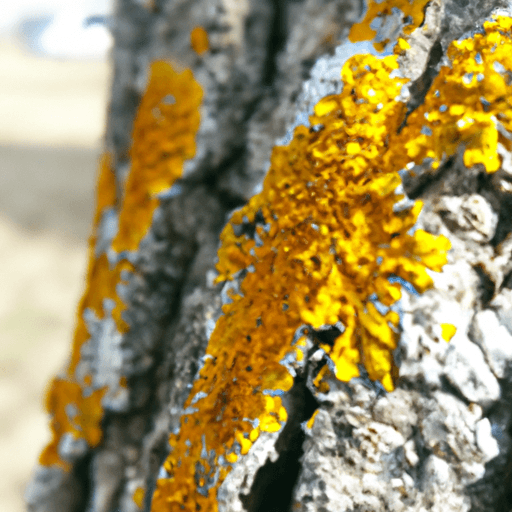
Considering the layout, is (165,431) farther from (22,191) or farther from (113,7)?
(22,191)

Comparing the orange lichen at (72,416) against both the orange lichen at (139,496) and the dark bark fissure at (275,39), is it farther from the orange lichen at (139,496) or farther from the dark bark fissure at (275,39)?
the dark bark fissure at (275,39)

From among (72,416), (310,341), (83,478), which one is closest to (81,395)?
(72,416)

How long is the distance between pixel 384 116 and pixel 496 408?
2.34ft

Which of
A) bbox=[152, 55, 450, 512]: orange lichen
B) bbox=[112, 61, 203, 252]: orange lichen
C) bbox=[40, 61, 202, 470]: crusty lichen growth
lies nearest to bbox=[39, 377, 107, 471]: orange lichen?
bbox=[40, 61, 202, 470]: crusty lichen growth

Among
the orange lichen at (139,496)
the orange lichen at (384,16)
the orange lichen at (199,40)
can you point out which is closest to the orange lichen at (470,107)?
the orange lichen at (384,16)

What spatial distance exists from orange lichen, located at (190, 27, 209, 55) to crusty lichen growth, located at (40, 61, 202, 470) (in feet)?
0.33

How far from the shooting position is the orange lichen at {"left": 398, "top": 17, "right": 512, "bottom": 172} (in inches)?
42.0

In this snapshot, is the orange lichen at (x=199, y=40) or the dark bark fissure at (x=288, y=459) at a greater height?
the orange lichen at (x=199, y=40)

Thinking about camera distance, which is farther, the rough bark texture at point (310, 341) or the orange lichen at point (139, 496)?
the orange lichen at point (139, 496)

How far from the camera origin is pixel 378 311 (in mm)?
1062

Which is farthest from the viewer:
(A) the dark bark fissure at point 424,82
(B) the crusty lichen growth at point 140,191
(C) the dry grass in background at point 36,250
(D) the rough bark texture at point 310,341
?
(C) the dry grass in background at point 36,250

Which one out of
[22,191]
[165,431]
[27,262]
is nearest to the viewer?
[165,431]

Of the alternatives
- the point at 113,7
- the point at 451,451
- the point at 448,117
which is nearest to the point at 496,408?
the point at 451,451

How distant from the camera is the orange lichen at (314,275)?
107cm
